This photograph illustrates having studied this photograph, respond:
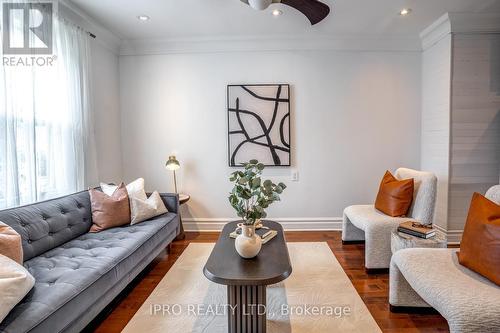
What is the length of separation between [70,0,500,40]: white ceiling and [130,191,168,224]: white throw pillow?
1988mm

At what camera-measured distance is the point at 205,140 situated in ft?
12.7

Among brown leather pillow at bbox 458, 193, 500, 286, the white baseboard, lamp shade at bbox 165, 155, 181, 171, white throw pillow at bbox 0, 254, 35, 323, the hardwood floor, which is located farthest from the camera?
the white baseboard

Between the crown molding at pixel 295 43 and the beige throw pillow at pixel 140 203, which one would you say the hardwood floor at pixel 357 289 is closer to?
the beige throw pillow at pixel 140 203

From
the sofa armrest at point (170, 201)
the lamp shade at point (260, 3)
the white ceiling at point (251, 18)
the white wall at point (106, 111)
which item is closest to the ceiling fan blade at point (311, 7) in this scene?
the lamp shade at point (260, 3)

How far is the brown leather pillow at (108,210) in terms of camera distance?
2.61 meters

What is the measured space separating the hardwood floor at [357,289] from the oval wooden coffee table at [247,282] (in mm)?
817

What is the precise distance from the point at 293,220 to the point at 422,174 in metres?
1.69

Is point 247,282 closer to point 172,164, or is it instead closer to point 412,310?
point 412,310

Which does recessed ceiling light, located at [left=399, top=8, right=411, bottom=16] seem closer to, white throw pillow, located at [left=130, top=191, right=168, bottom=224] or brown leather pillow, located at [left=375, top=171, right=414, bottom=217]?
brown leather pillow, located at [left=375, top=171, right=414, bottom=217]

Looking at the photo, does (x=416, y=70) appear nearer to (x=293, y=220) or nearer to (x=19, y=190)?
(x=293, y=220)

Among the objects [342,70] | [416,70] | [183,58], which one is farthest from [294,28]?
[416,70]

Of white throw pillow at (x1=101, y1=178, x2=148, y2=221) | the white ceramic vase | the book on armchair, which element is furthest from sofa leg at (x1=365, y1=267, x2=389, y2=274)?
white throw pillow at (x1=101, y1=178, x2=148, y2=221)

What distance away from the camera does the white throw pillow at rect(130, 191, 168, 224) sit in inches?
110

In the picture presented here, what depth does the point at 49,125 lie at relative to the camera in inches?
103
